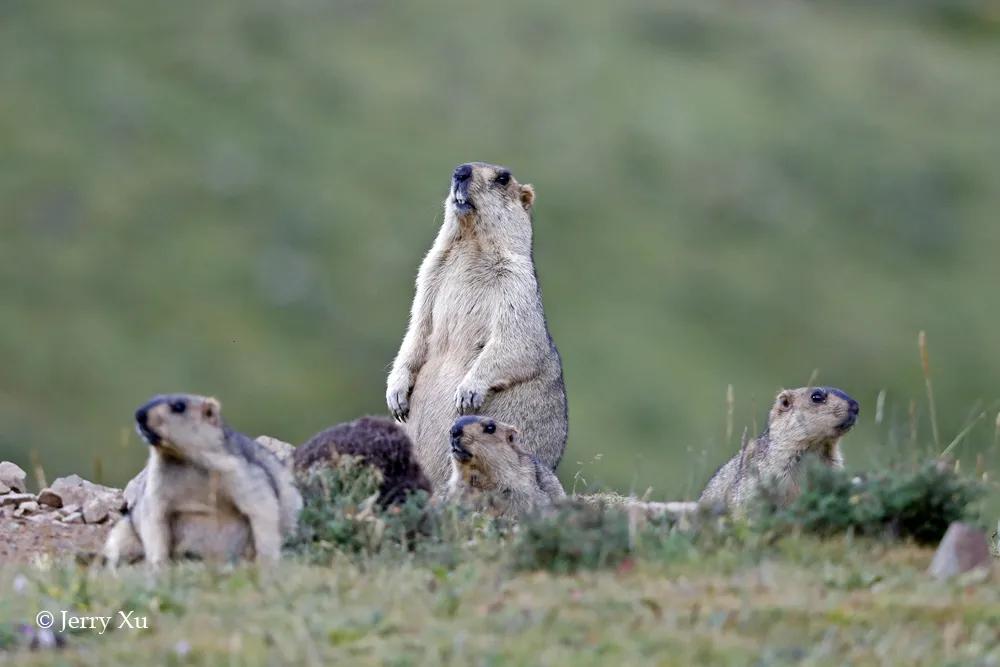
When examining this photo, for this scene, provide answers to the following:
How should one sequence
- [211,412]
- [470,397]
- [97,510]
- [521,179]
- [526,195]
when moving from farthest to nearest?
[521,179], [526,195], [470,397], [97,510], [211,412]

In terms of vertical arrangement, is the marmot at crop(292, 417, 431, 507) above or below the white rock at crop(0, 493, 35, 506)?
below

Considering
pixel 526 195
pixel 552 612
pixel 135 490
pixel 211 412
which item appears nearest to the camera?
pixel 552 612

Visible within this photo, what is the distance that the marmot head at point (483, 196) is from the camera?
49.1 ft

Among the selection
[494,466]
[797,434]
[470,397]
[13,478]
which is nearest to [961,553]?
[797,434]

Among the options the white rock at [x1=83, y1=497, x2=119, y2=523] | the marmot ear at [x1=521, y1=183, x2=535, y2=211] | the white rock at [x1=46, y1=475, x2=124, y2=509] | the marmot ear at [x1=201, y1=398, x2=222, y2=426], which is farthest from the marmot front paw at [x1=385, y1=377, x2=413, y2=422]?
the marmot ear at [x1=201, y1=398, x2=222, y2=426]

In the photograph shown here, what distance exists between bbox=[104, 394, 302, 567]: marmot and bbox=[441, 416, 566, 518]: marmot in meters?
2.70

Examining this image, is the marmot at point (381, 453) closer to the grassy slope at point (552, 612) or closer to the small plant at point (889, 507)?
the grassy slope at point (552, 612)

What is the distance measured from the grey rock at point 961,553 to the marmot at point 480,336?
515cm

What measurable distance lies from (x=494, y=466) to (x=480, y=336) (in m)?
1.76

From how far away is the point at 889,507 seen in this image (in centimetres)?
1012

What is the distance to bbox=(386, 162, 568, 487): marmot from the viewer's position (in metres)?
14.5

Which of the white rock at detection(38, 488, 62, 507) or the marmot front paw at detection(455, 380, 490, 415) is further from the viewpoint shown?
the marmot front paw at detection(455, 380, 490, 415)

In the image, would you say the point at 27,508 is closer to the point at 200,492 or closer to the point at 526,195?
the point at 200,492

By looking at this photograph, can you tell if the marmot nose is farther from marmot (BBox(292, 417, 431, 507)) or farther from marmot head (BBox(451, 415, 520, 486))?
marmot (BBox(292, 417, 431, 507))
